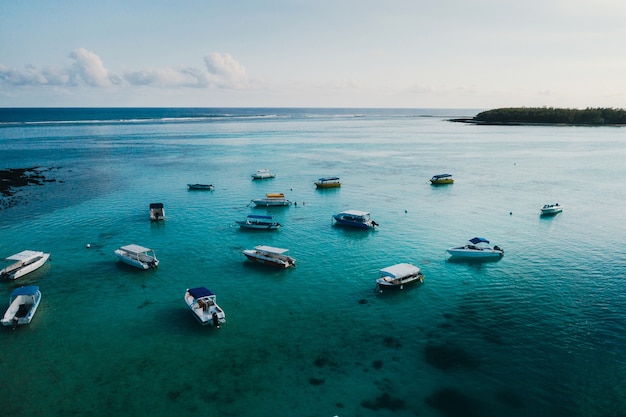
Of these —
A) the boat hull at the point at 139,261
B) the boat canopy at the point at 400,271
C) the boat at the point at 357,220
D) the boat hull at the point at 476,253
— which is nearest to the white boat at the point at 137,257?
the boat hull at the point at 139,261

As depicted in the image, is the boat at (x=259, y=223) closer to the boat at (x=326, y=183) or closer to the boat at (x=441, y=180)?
the boat at (x=326, y=183)

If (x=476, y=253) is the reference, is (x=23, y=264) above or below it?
below

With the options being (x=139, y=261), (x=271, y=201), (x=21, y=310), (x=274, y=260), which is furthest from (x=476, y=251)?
(x=21, y=310)

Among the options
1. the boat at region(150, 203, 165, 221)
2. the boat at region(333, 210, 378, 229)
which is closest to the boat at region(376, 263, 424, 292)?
the boat at region(333, 210, 378, 229)

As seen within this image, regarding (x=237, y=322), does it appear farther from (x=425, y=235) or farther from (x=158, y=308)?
(x=425, y=235)

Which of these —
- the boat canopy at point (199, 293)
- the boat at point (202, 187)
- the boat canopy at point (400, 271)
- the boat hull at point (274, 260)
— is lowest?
the boat at point (202, 187)

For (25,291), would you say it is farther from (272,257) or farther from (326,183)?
(326,183)

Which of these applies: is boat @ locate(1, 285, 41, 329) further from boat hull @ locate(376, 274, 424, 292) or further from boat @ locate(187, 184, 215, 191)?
boat @ locate(187, 184, 215, 191)
